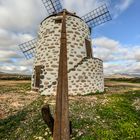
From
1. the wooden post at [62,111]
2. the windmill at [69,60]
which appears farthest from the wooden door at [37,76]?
the wooden post at [62,111]

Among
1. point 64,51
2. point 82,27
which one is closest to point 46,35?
point 82,27

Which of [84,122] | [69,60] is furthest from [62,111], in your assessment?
[69,60]

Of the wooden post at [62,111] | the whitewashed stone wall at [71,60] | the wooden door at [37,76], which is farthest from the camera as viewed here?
the wooden door at [37,76]

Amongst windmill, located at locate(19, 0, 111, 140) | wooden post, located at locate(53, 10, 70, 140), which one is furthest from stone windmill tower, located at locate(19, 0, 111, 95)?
wooden post, located at locate(53, 10, 70, 140)

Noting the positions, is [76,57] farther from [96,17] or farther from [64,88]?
[64,88]

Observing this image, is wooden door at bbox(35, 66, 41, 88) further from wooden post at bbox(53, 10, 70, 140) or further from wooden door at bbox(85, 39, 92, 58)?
wooden post at bbox(53, 10, 70, 140)

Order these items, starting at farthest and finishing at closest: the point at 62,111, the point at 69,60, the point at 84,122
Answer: the point at 69,60 < the point at 84,122 < the point at 62,111

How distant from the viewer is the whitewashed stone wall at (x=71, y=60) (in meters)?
18.1

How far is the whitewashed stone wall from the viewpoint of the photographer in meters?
18.1

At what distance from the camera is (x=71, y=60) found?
18547 millimetres

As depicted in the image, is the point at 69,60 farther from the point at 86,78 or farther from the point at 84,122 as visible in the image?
the point at 84,122

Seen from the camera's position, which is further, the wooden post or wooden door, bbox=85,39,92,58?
wooden door, bbox=85,39,92,58

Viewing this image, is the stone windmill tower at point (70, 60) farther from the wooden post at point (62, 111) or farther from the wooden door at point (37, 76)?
the wooden post at point (62, 111)

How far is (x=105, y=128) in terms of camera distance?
30.0ft
